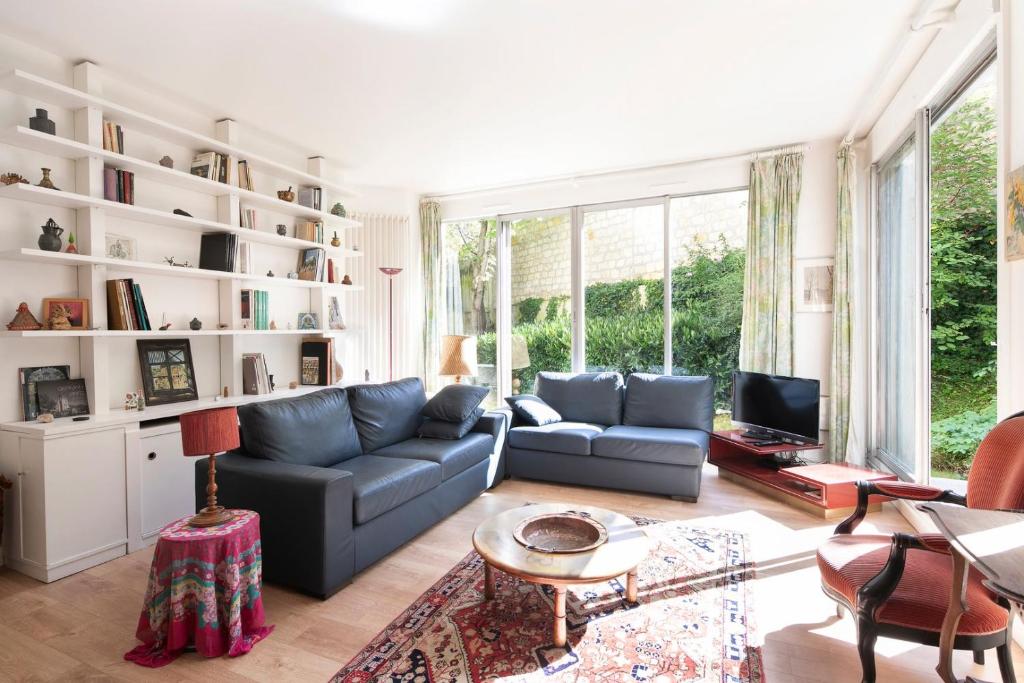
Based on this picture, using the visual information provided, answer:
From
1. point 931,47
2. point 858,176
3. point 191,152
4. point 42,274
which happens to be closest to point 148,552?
point 42,274

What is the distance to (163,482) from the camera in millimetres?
3131

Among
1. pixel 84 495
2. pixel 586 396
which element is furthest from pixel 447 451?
pixel 84 495

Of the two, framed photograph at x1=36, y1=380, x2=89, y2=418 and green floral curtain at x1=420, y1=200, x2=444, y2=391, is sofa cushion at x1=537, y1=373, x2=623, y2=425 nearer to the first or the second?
green floral curtain at x1=420, y1=200, x2=444, y2=391

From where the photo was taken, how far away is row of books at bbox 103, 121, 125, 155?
3.06 metres

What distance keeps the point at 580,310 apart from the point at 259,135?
3402mm

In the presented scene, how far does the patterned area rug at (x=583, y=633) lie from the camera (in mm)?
1870

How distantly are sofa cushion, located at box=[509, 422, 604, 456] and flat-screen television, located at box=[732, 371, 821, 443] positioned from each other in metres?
1.24

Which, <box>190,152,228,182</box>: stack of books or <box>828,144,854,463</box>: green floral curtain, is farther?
<box>828,144,854,463</box>: green floral curtain

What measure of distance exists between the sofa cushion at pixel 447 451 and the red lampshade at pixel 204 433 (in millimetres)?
1250

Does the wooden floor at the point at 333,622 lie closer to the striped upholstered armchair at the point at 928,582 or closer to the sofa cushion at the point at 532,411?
the striped upholstered armchair at the point at 928,582

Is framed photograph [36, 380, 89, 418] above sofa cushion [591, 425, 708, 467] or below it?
above

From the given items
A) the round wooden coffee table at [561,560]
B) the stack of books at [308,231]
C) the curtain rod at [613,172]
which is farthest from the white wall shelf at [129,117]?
the round wooden coffee table at [561,560]

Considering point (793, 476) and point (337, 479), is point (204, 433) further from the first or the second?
point (793, 476)

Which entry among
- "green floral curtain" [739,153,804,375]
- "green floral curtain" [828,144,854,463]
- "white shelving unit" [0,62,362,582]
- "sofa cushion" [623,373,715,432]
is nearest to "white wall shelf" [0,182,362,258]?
"white shelving unit" [0,62,362,582]
